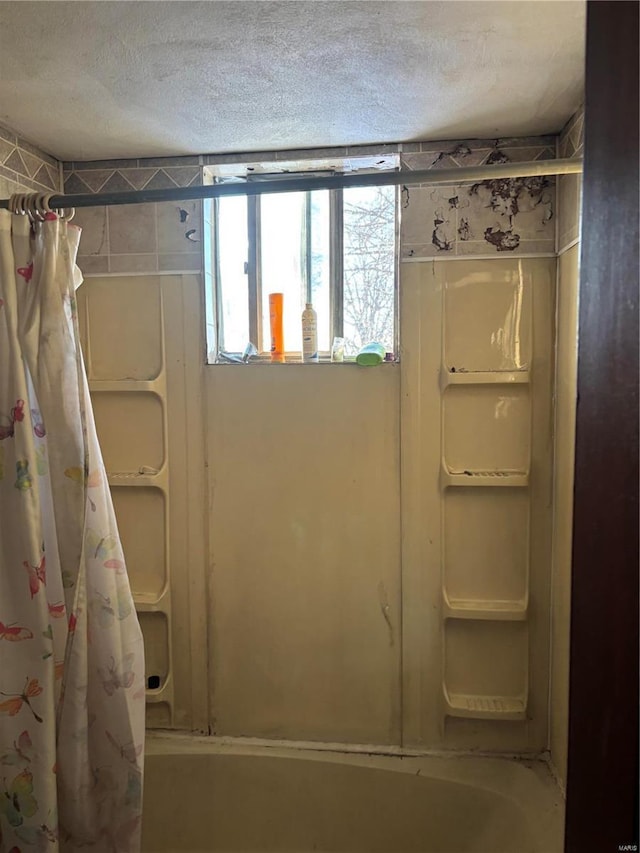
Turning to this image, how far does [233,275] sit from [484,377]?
→ 35.0 inches

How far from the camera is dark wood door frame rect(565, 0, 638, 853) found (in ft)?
1.60

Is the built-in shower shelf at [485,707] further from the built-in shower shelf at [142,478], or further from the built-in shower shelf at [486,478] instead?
the built-in shower shelf at [142,478]

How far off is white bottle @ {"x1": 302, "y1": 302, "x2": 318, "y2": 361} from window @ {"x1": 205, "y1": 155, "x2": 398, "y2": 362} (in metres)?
0.09

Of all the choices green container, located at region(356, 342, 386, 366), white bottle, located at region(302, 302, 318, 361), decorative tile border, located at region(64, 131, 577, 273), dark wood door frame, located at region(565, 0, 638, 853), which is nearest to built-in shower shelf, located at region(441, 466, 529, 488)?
green container, located at region(356, 342, 386, 366)

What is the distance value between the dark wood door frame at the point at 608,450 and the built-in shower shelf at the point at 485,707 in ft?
4.24

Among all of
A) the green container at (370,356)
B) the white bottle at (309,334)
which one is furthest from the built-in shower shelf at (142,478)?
the green container at (370,356)

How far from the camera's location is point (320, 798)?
174 cm

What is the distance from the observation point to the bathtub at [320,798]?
164cm

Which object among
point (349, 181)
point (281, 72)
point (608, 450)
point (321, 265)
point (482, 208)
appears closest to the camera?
point (608, 450)

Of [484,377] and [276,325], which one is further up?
[276,325]

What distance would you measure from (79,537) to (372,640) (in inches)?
38.5

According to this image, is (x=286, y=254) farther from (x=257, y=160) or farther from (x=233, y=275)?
(x=257, y=160)

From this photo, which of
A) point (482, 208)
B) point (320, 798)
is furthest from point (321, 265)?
point (320, 798)

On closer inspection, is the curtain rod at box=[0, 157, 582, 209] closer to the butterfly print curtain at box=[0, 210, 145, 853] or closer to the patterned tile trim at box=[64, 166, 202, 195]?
the butterfly print curtain at box=[0, 210, 145, 853]
